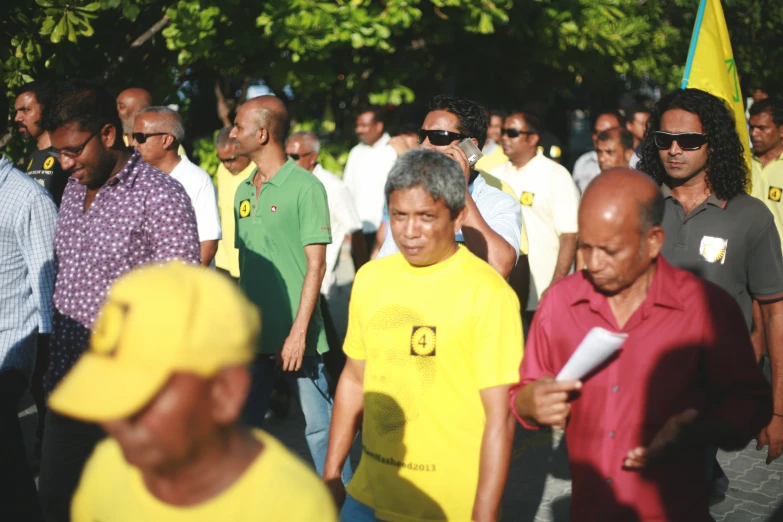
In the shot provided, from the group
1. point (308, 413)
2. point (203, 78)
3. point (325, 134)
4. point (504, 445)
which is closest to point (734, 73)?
point (308, 413)

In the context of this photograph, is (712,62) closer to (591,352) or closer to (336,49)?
(591,352)

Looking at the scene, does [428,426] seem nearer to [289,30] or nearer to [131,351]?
[131,351]

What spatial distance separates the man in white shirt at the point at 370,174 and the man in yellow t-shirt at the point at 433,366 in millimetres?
6737

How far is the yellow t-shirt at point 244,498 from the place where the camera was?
5.75 ft

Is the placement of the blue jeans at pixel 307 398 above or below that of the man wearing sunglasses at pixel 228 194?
below

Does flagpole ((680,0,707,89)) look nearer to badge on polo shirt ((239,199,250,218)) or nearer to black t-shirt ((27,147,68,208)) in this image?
badge on polo shirt ((239,199,250,218))

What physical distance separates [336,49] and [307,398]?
21.4 feet

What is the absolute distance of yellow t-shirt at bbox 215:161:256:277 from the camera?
6988 mm

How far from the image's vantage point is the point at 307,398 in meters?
5.05

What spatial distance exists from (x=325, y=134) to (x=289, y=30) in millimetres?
5762

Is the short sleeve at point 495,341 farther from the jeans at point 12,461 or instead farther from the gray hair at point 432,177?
the jeans at point 12,461

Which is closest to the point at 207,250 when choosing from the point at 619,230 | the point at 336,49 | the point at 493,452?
the point at 493,452

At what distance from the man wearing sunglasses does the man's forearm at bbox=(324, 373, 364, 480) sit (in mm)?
3411

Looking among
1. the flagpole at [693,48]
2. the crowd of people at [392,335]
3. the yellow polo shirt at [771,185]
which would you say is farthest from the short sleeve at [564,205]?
the flagpole at [693,48]
